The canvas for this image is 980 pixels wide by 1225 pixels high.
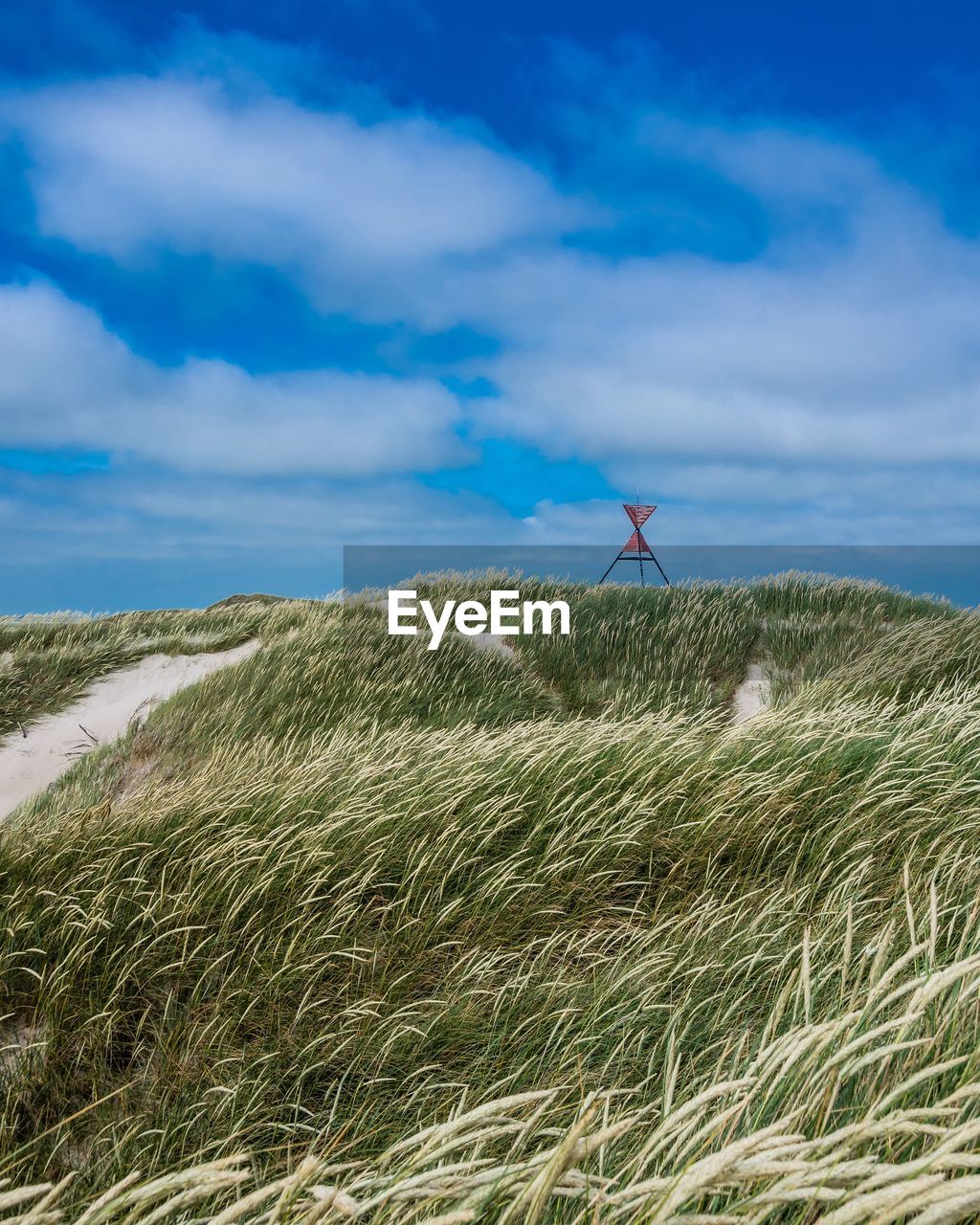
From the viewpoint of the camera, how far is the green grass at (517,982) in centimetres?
171

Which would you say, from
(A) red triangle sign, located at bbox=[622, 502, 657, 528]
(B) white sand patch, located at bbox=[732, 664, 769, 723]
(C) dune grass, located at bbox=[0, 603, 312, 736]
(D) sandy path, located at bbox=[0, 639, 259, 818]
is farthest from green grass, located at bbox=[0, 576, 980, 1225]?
(A) red triangle sign, located at bbox=[622, 502, 657, 528]

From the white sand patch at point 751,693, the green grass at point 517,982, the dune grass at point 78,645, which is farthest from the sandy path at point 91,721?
the white sand patch at point 751,693

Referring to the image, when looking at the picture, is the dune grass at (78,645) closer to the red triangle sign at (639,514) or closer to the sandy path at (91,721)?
the sandy path at (91,721)

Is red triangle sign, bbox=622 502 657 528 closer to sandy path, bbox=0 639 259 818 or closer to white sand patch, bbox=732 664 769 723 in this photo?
white sand patch, bbox=732 664 769 723

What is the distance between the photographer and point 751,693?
1223 centimetres

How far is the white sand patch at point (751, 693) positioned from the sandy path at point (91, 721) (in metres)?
7.47

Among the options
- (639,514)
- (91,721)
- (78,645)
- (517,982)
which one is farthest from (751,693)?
(78,645)

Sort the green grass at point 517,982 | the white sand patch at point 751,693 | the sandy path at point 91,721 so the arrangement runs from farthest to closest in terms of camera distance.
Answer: the white sand patch at point 751,693, the sandy path at point 91,721, the green grass at point 517,982

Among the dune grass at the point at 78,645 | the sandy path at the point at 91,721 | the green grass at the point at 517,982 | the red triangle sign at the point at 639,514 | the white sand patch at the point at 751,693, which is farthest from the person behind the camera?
the red triangle sign at the point at 639,514

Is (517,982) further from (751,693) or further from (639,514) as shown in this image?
(639,514)

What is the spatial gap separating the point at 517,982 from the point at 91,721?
33.4 feet

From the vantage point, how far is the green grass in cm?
171

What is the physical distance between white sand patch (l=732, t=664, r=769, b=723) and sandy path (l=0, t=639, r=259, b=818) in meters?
7.47

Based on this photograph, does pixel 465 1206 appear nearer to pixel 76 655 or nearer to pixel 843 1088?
pixel 843 1088
